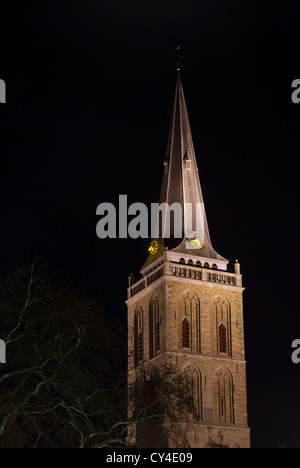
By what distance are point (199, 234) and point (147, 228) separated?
14.0 ft

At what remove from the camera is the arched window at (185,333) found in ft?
242

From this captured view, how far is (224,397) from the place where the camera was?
73.2m

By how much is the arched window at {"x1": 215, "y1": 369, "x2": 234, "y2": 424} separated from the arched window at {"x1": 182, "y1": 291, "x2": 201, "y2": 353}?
266 cm

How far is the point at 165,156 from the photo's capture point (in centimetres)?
8256

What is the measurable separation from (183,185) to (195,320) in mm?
11781

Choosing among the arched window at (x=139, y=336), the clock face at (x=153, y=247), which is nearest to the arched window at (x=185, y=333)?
the arched window at (x=139, y=336)

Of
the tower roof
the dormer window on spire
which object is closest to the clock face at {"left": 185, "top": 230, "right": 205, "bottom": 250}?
the tower roof

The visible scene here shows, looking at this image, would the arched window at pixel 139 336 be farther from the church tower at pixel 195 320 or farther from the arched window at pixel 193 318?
the arched window at pixel 193 318

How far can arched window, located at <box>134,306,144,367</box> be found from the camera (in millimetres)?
76875

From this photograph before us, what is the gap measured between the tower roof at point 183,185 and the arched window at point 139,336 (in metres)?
4.31

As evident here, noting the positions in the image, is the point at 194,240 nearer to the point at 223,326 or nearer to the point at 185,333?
the point at 223,326
